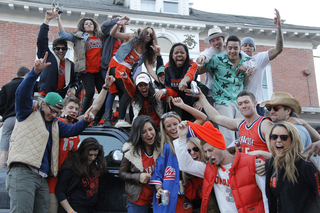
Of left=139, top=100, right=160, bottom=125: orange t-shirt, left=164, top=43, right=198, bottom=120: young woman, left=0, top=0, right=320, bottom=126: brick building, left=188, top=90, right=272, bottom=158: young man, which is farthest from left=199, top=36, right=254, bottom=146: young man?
left=0, top=0, right=320, bottom=126: brick building

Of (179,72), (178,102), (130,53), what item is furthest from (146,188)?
(130,53)

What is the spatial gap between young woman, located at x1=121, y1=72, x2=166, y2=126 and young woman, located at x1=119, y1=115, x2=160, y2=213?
0.89 meters

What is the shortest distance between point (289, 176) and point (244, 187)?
0.43 meters

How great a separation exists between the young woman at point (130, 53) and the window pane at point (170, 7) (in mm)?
8194

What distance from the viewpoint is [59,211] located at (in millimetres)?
2957

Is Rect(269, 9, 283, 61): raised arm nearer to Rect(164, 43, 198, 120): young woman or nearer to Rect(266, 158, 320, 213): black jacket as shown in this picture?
Rect(164, 43, 198, 120): young woman

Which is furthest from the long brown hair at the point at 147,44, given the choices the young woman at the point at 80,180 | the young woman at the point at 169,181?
the young woman at the point at 80,180

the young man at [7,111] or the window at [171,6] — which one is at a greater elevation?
the window at [171,6]

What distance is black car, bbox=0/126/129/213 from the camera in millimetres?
3071

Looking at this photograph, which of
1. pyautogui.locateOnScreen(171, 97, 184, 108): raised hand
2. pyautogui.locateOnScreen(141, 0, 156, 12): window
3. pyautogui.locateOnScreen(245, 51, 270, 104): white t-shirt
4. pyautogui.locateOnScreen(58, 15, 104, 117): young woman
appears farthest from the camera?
pyautogui.locateOnScreen(141, 0, 156, 12): window

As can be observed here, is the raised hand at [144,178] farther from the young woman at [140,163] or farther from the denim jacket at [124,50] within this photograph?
the denim jacket at [124,50]

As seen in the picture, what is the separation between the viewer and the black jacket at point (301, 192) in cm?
215

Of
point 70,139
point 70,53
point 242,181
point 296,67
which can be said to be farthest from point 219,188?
point 296,67

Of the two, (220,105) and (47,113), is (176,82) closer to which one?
(220,105)
